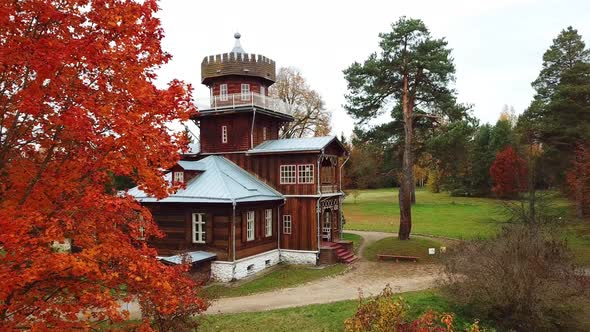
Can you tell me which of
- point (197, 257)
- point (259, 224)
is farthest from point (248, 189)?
point (197, 257)

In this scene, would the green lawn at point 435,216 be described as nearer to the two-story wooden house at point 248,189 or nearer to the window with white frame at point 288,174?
the two-story wooden house at point 248,189

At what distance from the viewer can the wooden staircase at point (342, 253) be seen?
24203 mm

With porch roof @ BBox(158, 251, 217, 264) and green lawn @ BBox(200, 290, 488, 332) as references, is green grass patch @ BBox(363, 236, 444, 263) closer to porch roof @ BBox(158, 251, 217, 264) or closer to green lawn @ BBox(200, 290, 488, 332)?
porch roof @ BBox(158, 251, 217, 264)

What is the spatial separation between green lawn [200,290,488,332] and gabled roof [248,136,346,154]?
10.3 meters

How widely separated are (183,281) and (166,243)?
555 inches

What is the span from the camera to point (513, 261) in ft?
39.0

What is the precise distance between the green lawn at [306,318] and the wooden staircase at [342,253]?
904cm

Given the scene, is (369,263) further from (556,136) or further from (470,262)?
(556,136)

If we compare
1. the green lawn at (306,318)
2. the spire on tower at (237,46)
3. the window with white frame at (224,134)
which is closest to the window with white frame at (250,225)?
the window with white frame at (224,134)

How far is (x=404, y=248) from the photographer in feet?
84.9

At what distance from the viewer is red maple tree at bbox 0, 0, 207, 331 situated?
615cm

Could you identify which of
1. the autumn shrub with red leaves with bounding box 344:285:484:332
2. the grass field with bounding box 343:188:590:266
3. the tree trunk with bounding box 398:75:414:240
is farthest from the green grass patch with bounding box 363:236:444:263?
the autumn shrub with red leaves with bounding box 344:285:484:332

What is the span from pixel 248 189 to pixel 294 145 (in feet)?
13.4

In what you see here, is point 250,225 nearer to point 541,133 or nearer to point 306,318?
point 306,318
